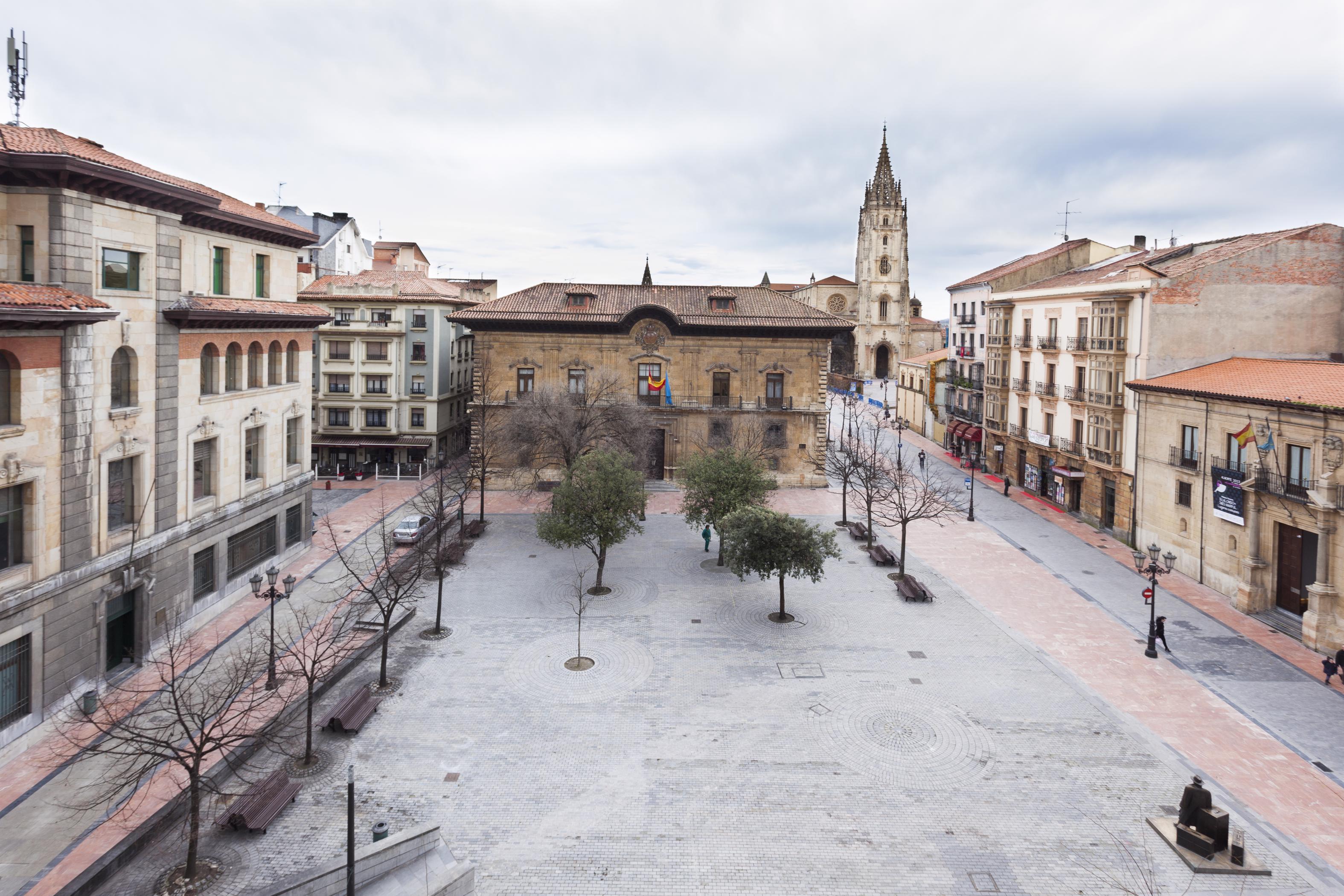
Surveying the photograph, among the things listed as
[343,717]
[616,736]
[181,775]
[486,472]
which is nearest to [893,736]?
[616,736]

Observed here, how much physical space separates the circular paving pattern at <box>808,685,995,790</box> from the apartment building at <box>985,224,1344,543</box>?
62.0 ft

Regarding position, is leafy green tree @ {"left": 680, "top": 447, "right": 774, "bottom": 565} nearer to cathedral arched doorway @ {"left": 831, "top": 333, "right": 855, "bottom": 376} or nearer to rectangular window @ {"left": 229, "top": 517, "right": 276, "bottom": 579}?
rectangular window @ {"left": 229, "top": 517, "right": 276, "bottom": 579}

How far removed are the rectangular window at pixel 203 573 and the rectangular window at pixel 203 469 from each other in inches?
63.6

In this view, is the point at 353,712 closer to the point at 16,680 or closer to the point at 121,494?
the point at 16,680

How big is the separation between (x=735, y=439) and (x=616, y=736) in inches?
1074

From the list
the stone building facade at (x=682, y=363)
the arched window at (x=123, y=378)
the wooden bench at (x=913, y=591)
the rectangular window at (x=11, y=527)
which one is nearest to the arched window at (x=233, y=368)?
the arched window at (x=123, y=378)

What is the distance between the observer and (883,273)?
101438 millimetres

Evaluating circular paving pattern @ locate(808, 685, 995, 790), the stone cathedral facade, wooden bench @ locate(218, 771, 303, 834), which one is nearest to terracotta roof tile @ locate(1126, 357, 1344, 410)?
circular paving pattern @ locate(808, 685, 995, 790)

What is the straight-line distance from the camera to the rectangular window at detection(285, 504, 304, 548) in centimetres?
2747

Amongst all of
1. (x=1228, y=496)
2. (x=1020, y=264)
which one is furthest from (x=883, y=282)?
(x=1228, y=496)

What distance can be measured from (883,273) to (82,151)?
94997 mm

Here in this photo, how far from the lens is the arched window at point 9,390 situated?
14969 millimetres

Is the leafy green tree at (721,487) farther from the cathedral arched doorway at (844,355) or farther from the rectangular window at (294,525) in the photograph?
the cathedral arched doorway at (844,355)

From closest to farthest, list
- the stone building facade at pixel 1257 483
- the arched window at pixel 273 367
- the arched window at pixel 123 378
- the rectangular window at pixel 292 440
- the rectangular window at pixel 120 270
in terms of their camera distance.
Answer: the rectangular window at pixel 120 270
the arched window at pixel 123 378
the stone building facade at pixel 1257 483
the arched window at pixel 273 367
the rectangular window at pixel 292 440
